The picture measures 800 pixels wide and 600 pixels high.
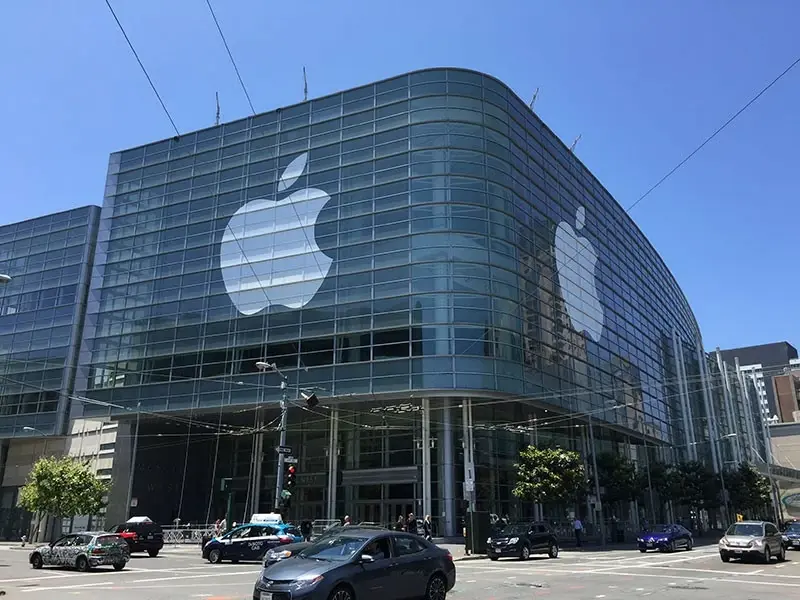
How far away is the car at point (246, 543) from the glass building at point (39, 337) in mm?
33758

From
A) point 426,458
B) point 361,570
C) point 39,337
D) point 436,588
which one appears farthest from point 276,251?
point 361,570

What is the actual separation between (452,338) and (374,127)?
665 inches

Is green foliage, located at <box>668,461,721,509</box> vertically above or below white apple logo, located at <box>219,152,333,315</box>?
below

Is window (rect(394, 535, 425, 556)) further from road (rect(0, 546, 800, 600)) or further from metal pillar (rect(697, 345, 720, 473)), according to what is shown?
metal pillar (rect(697, 345, 720, 473))

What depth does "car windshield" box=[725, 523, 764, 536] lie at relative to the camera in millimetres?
24686

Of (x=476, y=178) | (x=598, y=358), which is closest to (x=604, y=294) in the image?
(x=598, y=358)

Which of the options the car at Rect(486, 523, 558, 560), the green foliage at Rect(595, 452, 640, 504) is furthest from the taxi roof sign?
the green foliage at Rect(595, 452, 640, 504)

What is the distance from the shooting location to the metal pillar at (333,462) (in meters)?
42.5

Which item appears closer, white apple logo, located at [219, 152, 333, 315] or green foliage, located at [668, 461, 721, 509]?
white apple logo, located at [219, 152, 333, 315]

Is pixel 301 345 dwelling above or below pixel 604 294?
below

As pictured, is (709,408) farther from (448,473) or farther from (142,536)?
(142,536)

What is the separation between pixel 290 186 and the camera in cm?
4719

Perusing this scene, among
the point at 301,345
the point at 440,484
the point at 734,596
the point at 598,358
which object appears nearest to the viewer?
the point at 734,596

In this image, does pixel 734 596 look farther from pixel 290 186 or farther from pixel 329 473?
pixel 290 186
